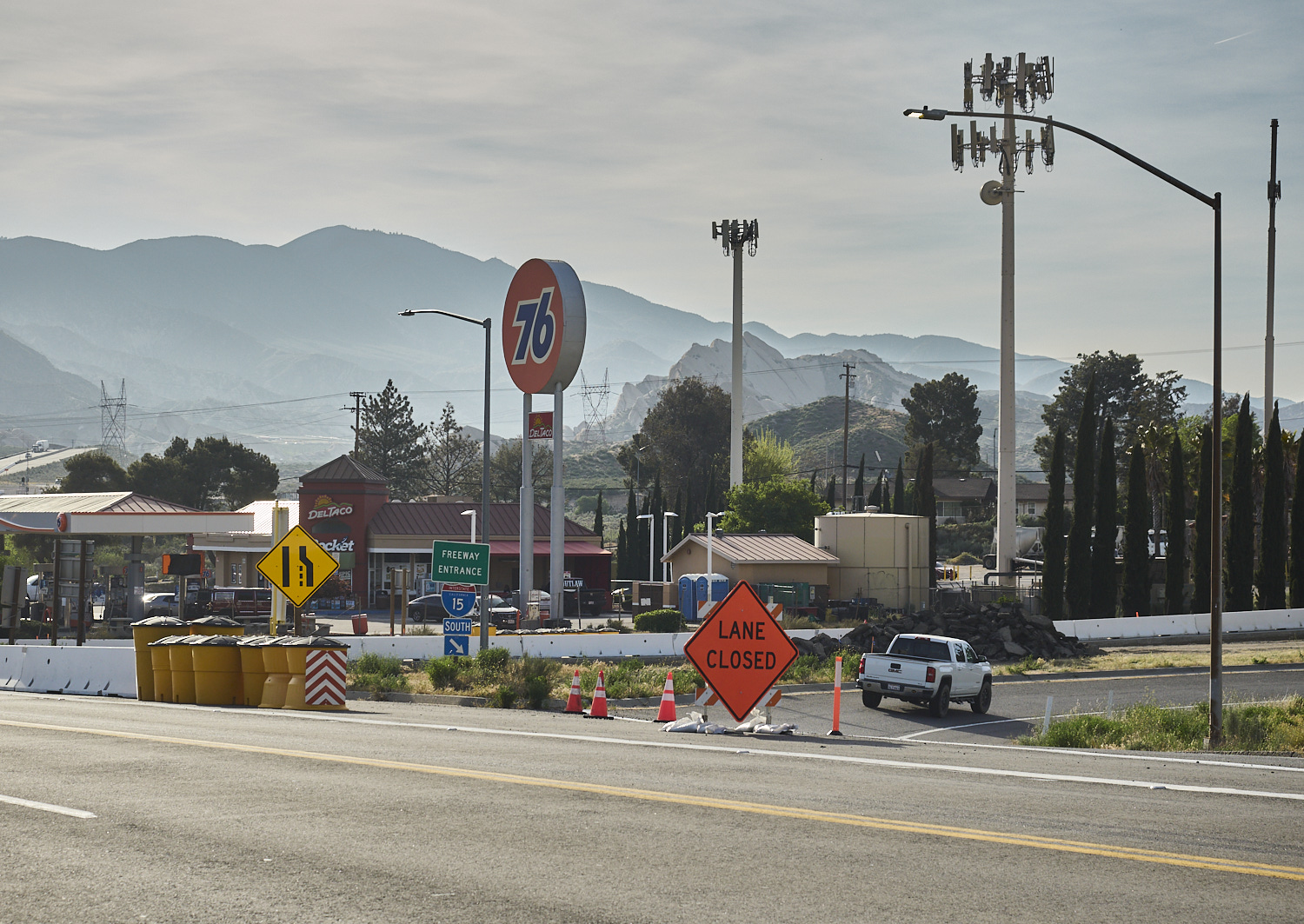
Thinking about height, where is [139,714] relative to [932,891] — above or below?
below

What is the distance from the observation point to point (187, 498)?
117 metres

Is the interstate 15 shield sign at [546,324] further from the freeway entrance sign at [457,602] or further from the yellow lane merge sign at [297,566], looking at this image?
the yellow lane merge sign at [297,566]

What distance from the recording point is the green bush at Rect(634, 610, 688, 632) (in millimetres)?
46750

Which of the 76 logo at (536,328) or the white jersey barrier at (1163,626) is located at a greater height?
the 76 logo at (536,328)

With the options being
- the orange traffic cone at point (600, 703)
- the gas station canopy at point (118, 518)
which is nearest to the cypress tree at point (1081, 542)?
the gas station canopy at point (118, 518)

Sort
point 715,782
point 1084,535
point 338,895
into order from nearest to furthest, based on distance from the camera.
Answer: point 338,895
point 715,782
point 1084,535

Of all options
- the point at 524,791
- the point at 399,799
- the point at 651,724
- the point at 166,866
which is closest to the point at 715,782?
the point at 524,791

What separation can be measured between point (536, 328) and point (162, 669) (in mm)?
26799

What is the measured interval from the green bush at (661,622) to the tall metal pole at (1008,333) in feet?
69.6

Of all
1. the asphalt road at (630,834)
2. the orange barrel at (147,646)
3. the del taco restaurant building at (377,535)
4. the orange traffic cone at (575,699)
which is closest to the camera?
the asphalt road at (630,834)

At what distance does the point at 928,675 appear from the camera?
25000mm

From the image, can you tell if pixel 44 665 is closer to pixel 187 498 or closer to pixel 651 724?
pixel 651 724

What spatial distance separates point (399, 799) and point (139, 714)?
1133 cm

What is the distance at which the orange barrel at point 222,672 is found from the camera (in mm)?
23188
